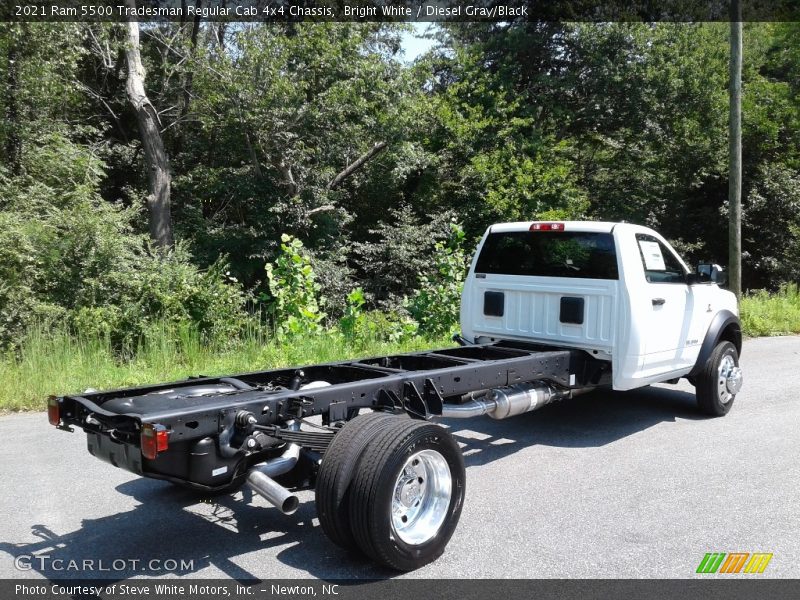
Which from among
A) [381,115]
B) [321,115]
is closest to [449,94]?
[381,115]

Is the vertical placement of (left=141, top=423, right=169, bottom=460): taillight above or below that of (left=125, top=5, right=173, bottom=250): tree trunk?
below

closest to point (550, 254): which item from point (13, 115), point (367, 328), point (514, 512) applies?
point (514, 512)

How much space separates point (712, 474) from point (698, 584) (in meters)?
2.01

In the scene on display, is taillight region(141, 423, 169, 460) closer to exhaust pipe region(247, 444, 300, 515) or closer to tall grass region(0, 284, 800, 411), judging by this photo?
exhaust pipe region(247, 444, 300, 515)

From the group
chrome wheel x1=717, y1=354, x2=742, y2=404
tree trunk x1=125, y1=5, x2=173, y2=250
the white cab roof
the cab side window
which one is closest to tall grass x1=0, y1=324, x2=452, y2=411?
the white cab roof

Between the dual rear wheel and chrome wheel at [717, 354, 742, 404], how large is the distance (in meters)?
4.42

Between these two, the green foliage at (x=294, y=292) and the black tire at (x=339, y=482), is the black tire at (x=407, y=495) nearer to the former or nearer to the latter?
the black tire at (x=339, y=482)

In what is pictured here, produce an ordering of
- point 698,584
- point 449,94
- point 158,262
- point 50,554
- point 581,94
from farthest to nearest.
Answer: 1. point 581,94
2. point 449,94
3. point 158,262
4. point 50,554
5. point 698,584

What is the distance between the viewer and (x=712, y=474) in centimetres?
568

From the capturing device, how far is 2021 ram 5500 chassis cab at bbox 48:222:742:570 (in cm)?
393

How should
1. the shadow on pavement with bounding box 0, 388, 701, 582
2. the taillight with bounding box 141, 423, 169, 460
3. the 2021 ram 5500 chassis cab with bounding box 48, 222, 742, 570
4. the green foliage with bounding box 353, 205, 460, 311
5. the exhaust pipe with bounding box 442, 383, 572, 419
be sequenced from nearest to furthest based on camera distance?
the taillight with bounding box 141, 423, 169, 460 → the 2021 ram 5500 chassis cab with bounding box 48, 222, 742, 570 → the shadow on pavement with bounding box 0, 388, 701, 582 → the exhaust pipe with bounding box 442, 383, 572, 419 → the green foliage with bounding box 353, 205, 460, 311

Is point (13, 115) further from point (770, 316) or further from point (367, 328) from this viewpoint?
point (770, 316)

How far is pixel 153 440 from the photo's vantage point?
3.66 metres

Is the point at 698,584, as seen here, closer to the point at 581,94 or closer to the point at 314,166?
the point at 314,166
